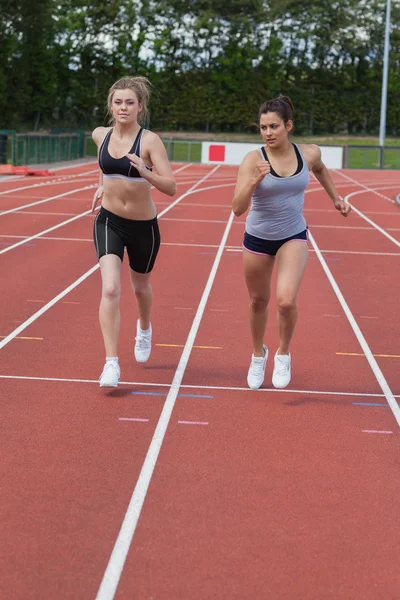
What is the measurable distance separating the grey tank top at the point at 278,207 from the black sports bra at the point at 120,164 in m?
0.77

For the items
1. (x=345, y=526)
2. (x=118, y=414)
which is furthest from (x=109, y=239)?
(x=345, y=526)

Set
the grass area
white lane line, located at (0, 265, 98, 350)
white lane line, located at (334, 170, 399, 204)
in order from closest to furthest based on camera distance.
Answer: white lane line, located at (0, 265, 98, 350)
white lane line, located at (334, 170, 399, 204)
the grass area

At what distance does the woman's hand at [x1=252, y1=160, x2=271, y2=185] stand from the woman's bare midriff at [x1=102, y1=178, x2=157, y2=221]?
Answer: 879 mm

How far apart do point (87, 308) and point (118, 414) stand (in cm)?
401

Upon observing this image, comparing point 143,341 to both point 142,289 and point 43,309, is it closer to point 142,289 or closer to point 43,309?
point 142,289

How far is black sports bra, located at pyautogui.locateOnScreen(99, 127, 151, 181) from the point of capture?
6.77 metres

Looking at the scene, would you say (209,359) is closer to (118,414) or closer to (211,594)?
(118,414)

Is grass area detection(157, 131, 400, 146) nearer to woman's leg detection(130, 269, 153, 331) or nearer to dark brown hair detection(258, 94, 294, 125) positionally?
woman's leg detection(130, 269, 153, 331)

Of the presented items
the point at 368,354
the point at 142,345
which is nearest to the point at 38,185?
the point at 368,354

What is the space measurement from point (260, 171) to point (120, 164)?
39.5 inches

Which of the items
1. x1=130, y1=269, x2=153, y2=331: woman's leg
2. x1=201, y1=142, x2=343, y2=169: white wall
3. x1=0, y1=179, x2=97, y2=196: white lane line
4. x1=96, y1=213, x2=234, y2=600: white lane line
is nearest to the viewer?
x1=96, y1=213, x2=234, y2=600: white lane line

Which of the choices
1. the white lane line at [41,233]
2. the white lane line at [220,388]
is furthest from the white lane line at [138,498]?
the white lane line at [41,233]

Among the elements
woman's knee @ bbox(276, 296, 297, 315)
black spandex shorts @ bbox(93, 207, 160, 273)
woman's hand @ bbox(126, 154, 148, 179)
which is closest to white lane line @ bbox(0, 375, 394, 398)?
woman's knee @ bbox(276, 296, 297, 315)

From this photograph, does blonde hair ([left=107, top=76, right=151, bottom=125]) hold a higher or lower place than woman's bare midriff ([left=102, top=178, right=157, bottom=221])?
higher
